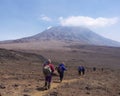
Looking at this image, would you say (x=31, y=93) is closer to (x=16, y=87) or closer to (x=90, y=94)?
(x=16, y=87)

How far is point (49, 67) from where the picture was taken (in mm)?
14773

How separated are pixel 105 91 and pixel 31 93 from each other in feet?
13.3

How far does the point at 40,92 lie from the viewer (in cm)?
1352

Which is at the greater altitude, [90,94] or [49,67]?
[49,67]

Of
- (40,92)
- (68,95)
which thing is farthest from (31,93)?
(68,95)

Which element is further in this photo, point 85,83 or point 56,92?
point 85,83

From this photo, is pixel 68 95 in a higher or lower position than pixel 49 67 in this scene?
lower

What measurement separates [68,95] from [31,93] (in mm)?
1711

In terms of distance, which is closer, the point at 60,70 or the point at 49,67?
the point at 49,67

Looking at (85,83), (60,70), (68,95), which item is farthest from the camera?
(60,70)

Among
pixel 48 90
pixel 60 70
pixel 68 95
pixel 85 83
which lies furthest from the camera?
pixel 60 70

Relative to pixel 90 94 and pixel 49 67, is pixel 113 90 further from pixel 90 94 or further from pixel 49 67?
pixel 49 67

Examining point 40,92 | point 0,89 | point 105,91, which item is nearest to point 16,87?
point 0,89

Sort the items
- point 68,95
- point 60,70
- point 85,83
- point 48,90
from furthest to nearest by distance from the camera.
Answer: point 60,70
point 85,83
point 48,90
point 68,95
